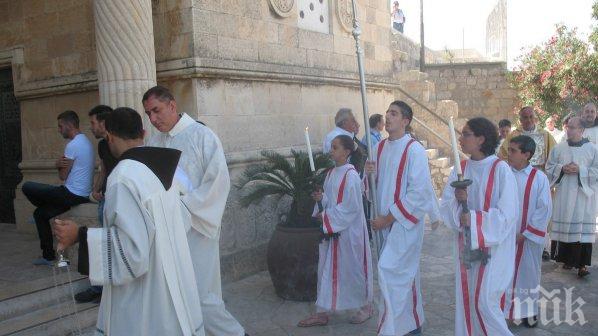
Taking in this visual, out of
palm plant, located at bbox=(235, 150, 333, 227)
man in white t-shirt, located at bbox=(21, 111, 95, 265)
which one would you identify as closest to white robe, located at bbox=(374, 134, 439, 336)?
palm plant, located at bbox=(235, 150, 333, 227)

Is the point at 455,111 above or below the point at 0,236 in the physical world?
above

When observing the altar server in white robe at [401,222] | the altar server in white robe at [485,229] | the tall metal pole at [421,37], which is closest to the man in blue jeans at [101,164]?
the altar server in white robe at [401,222]

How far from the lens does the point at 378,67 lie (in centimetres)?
975

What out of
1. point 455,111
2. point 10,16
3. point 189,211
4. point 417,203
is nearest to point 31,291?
point 189,211

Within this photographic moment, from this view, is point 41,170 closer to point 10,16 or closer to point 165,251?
point 10,16

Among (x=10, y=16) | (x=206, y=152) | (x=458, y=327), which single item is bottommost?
(x=458, y=327)

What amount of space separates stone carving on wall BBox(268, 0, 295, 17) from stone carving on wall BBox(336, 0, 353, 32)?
1.23 m

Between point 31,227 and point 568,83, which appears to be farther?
point 568,83

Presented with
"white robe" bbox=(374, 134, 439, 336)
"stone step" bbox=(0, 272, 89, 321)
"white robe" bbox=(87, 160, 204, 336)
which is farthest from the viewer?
"stone step" bbox=(0, 272, 89, 321)

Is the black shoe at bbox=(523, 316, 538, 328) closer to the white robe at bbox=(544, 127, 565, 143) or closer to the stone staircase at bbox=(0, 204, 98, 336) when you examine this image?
the white robe at bbox=(544, 127, 565, 143)

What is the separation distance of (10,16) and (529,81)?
43.4 ft

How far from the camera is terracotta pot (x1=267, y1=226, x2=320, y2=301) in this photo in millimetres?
5555

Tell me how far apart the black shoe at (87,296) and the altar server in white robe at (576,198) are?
5.15m

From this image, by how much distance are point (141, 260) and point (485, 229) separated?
2.35 meters
